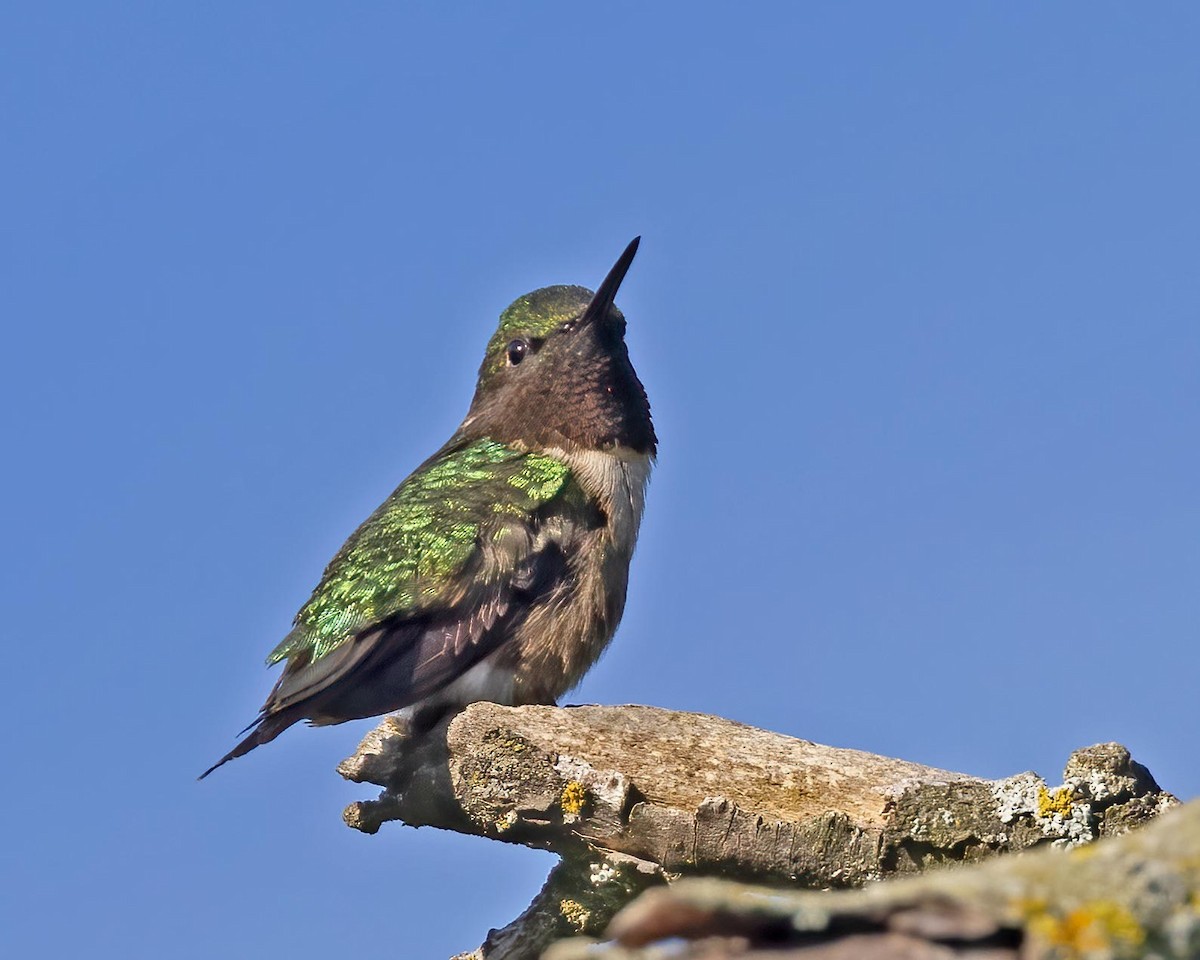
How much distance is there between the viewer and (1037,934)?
1.77 m

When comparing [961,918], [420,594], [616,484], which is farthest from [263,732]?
[961,918]

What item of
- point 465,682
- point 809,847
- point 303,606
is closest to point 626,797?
point 809,847

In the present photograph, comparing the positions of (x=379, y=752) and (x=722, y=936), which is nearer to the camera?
(x=722, y=936)

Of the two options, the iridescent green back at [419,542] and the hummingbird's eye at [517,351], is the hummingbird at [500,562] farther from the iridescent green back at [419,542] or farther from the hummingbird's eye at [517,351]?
the hummingbird's eye at [517,351]

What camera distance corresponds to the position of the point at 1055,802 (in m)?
6.10

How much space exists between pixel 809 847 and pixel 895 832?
368 mm

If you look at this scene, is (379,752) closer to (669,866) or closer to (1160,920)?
(669,866)

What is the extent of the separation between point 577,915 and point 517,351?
555 centimetres

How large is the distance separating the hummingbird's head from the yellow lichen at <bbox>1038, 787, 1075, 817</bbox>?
205 inches

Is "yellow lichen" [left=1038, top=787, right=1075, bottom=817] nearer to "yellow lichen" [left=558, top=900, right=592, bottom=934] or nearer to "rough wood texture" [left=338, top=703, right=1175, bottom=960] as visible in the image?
"rough wood texture" [left=338, top=703, right=1175, bottom=960]

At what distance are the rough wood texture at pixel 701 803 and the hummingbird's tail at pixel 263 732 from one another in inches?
43.7

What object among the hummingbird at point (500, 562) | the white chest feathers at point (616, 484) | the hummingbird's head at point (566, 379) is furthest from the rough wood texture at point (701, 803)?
the hummingbird's head at point (566, 379)

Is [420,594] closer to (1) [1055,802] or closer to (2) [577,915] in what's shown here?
(2) [577,915]

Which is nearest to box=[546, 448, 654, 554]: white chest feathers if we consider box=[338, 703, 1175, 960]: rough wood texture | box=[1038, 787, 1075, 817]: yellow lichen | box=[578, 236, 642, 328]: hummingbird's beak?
box=[578, 236, 642, 328]: hummingbird's beak
